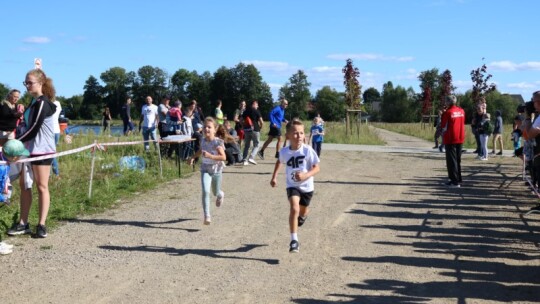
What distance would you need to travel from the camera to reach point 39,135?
675 cm

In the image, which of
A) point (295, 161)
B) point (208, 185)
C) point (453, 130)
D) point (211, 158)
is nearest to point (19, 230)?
point (208, 185)

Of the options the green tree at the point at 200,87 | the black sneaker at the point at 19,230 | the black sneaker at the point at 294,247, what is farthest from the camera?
the green tree at the point at 200,87

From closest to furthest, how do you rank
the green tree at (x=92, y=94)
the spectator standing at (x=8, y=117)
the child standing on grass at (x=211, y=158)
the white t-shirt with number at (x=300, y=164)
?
the white t-shirt with number at (x=300, y=164) → the child standing on grass at (x=211, y=158) → the spectator standing at (x=8, y=117) → the green tree at (x=92, y=94)

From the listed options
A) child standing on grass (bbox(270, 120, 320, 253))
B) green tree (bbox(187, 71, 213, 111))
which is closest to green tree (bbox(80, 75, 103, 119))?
green tree (bbox(187, 71, 213, 111))

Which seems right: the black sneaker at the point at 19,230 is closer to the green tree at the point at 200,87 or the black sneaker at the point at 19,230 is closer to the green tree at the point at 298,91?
the green tree at the point at 298,91

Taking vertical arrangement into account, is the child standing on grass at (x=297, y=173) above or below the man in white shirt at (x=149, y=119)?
below

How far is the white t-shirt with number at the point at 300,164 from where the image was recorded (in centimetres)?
649

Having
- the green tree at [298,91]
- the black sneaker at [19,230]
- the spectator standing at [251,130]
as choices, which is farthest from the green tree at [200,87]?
the black sneaker at [19,230]

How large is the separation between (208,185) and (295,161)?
6.08ft

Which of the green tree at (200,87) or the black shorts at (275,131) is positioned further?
the green tree at (200,87)

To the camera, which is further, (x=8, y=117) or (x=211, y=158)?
(x=8, y=117)

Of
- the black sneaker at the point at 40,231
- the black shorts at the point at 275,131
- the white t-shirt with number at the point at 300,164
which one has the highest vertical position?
the black shorts at the point at 275,131

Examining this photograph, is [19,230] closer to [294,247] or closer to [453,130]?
[294,247]

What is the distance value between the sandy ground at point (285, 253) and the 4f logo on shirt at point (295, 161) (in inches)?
41.5
